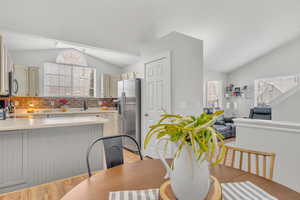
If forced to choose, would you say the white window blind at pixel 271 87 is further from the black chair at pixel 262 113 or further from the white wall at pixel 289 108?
the white wall at pixel 289 108

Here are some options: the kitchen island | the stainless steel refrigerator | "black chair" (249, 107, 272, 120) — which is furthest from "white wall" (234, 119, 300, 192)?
"black chair" (249, 107, 272, 120)

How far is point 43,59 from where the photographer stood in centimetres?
459

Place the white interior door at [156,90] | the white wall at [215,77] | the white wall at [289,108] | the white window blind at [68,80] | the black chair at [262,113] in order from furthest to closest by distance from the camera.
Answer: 1. the white wall at [215,77]
2. the white window blind at [68,80]
3. the black chair at [262,113]
4. the white interior door at [156,90]
5. the white wall at [289,108]

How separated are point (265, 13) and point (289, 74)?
107 inches

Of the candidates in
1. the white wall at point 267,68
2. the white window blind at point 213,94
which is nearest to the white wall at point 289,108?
the white wall at point 267,68

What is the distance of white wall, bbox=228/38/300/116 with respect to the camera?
17.1ft

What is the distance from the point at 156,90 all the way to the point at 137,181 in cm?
246

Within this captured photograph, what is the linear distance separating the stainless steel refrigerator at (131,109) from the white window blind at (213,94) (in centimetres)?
382

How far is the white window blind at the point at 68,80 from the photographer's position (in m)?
4.68

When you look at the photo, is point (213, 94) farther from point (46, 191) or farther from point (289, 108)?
point (46, 191)

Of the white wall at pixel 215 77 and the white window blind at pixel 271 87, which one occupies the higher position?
the white wall at pixel 215 77

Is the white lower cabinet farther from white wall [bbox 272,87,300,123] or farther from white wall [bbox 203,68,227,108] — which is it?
white wall [bbox 203,68,227,108]

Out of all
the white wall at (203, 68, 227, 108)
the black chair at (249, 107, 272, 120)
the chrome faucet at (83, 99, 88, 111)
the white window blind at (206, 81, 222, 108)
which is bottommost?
the black chair at (249, 107, 272, 120)

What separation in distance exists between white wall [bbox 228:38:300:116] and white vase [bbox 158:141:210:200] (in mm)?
6366
